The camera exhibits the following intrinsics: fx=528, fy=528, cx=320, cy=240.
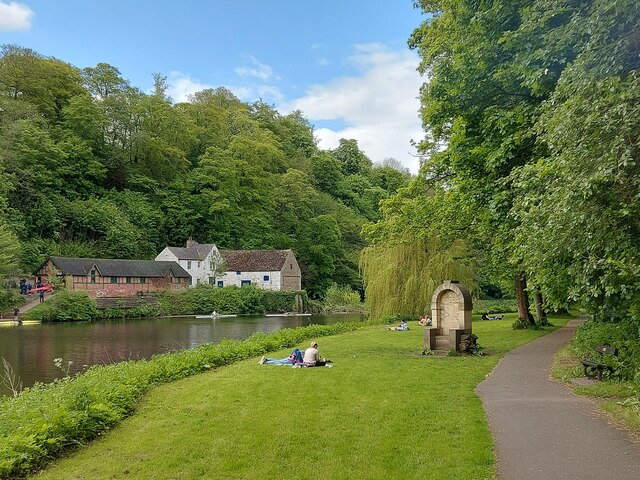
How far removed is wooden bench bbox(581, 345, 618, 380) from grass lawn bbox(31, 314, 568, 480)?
2430 millimetres

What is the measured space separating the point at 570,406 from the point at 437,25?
43.5 feet

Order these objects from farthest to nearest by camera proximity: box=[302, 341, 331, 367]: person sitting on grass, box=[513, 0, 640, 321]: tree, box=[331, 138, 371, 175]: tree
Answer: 1. box=[331, 138, 371, 175]: tree
2. box=[302, 341, 331, 367]: person sitting on grass
3. box=[513, 0, 640, 321]: tree

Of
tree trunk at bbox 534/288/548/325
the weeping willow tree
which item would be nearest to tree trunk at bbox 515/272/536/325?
tree trunk at bbox 534/288/548/325

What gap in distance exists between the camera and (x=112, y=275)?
54.2 m

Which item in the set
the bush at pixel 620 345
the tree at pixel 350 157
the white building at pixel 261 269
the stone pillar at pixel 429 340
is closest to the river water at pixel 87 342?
the stone pillar at pixel 429 340

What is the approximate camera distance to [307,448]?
7277 mm

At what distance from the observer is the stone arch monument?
1730 centimetres

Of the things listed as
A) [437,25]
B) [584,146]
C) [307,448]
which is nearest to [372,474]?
[307,448]

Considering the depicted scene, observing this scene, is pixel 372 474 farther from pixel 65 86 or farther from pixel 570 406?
pixel 65 86

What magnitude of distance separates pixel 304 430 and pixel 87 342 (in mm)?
24878

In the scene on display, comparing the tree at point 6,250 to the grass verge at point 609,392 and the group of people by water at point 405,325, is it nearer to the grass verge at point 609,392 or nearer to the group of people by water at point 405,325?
the group of people by water at point 405,325

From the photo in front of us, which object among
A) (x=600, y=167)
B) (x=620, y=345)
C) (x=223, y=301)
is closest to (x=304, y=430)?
(x=600, y=167)

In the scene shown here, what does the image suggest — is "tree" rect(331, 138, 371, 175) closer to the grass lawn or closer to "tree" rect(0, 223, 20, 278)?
"tree" rect(0, 223, 20, 278)

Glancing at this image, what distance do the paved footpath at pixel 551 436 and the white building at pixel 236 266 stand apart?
54.0 metres
